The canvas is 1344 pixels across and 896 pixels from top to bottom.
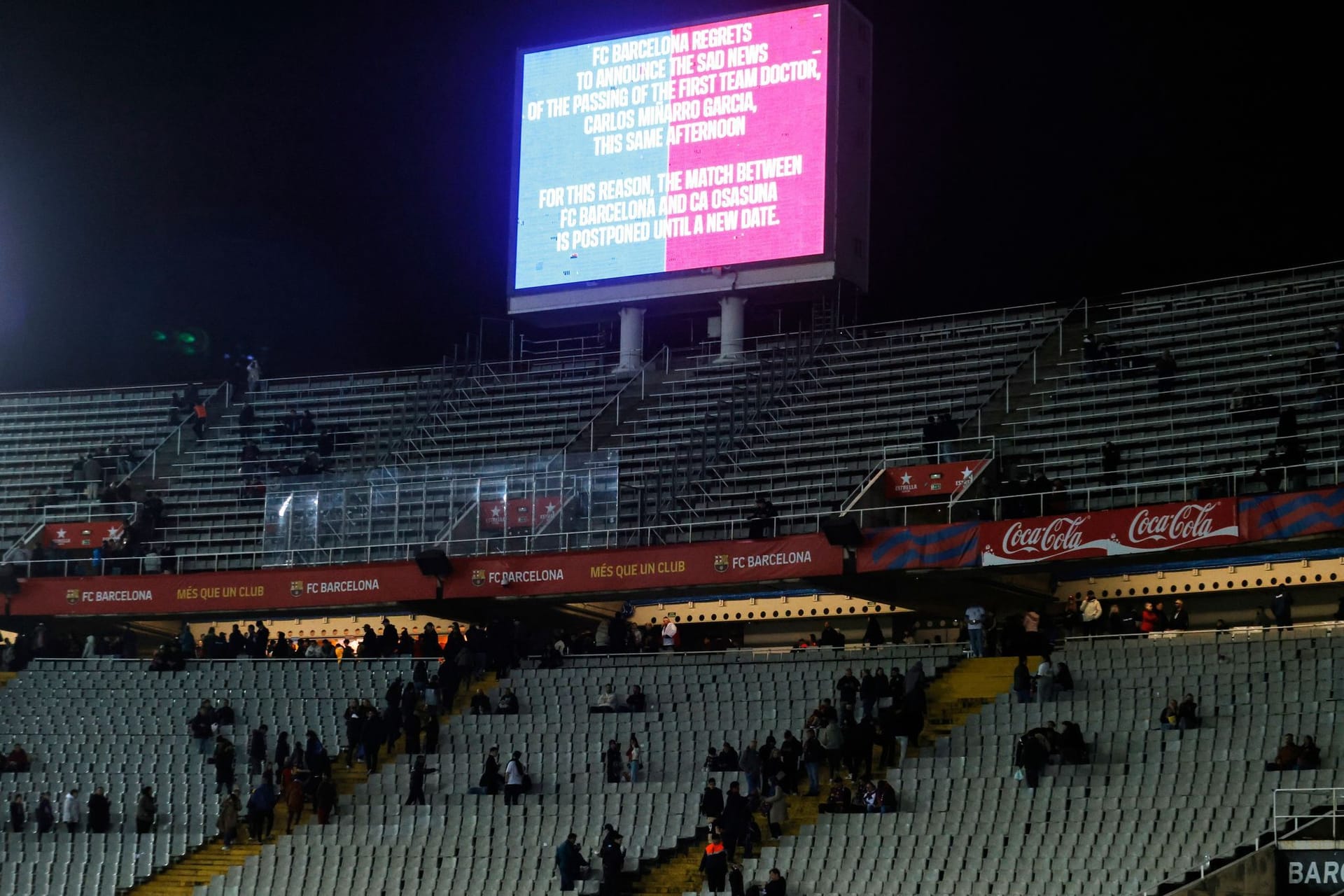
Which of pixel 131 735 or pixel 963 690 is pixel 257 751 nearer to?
pixel 131 735

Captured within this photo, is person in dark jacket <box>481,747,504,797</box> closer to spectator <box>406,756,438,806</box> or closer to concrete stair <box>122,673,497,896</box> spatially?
spectator <box>406,756,438,806</box>

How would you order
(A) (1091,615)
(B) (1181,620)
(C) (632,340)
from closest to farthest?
(B) (1181,620) < (A) (1091,615) < (C) (632,340)

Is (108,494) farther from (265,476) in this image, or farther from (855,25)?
(855,25)

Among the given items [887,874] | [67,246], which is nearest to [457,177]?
[67,246]

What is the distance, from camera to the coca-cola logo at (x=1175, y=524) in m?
27.2

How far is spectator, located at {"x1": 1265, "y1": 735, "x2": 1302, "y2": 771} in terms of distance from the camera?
22.4 meters

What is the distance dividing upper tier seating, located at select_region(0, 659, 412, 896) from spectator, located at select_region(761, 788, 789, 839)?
838cm

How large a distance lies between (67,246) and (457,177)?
9023mm

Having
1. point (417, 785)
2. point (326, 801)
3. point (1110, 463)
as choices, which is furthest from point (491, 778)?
point (1110, 463)

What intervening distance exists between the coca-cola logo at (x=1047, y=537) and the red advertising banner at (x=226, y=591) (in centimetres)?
1009

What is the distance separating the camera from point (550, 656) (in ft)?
104

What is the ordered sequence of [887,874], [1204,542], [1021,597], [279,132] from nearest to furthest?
[887,874] < [1204,542] < [1021,597] < [279,132]

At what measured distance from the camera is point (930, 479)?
1224 inches

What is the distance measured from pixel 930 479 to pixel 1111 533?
3.93 m
